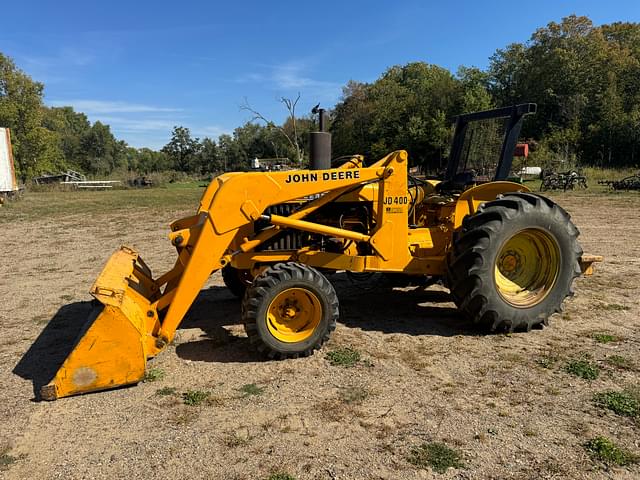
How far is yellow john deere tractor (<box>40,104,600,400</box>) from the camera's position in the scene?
15.4 ft

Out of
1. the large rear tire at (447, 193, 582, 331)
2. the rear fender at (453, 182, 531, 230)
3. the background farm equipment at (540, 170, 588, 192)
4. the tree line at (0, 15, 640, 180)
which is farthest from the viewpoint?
the tree line at (0, 15, 640, 180)

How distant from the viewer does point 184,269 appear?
4883mm

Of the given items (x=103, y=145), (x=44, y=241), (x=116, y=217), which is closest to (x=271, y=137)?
(x=103, y=145)

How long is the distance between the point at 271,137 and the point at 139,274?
62.2 m

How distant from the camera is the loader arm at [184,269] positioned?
4062 mm

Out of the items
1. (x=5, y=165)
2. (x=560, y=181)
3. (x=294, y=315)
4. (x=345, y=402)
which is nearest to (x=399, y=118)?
(x=560, y=181)

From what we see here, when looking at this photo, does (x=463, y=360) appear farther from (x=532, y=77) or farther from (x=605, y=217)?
(x=532, y=77)

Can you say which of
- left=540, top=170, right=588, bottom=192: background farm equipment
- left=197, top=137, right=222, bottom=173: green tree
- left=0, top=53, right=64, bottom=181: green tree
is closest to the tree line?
left=0, top=53, right=64, bottom=181: green tree

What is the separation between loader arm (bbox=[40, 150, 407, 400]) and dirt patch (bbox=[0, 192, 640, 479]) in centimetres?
27

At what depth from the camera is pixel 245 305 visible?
184 inches

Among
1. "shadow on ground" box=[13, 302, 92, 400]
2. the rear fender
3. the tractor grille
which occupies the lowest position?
"shadow on ground" box=[13, 302, 92, 400]

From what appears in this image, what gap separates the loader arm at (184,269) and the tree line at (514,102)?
2857 centimetres

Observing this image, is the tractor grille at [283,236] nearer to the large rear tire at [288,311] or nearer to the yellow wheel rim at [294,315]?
the large rear tire at [288,311]

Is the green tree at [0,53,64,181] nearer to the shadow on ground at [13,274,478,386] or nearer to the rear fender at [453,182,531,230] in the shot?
the shadow on ground at [13,274,478,386]
